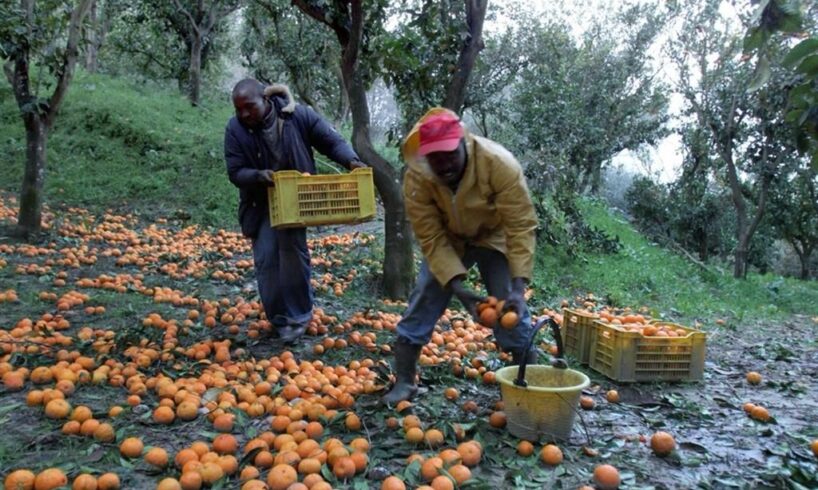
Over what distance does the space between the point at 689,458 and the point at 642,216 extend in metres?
17.1

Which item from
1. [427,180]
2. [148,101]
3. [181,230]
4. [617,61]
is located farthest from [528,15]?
[427,180]

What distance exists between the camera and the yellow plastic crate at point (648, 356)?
14.2 feet

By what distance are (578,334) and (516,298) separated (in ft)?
6.30

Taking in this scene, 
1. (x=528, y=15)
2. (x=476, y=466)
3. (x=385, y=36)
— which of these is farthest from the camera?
(x=528, y=15)

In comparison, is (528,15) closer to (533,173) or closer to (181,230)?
(533,173)

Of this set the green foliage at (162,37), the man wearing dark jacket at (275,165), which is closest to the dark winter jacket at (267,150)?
the man wearing dark jacket at (275,165)

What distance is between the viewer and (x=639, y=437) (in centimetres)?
329

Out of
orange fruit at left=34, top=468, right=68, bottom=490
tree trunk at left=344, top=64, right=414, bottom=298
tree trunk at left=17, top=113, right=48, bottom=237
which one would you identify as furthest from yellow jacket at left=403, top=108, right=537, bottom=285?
tree trunk at left=17, top=113, right=48, bottom=237

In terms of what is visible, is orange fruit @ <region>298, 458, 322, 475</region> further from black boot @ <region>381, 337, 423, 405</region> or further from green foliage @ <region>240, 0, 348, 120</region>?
green foliage @ <region>240, 0, 348, 120</region>

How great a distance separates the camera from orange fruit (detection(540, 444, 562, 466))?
2916mm

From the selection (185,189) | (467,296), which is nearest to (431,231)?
(467,296)

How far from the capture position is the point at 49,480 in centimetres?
251

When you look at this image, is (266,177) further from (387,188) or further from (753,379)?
(753,379)

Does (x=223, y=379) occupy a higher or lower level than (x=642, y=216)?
lower
